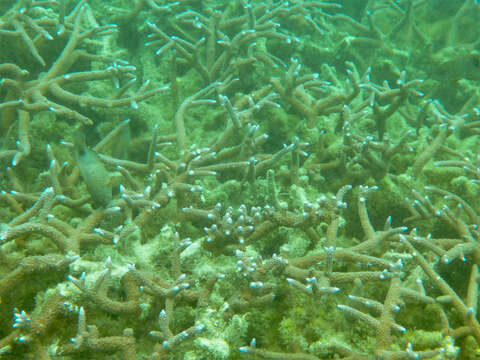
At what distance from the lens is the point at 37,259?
6.82ft

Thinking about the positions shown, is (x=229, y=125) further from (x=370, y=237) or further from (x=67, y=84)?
(x=67, y=84)

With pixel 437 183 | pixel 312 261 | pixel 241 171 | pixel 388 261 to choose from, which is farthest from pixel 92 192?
pixel 437 183

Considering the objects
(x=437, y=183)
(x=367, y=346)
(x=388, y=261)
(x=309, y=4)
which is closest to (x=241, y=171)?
(x=388, y=261)

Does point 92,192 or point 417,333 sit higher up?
point 92,192

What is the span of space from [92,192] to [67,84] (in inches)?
73.1

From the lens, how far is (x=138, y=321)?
7.02ft

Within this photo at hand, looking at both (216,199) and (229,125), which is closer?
(216,199)

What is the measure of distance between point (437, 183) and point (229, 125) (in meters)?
2.08

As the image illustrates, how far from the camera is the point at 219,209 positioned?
7.83ft

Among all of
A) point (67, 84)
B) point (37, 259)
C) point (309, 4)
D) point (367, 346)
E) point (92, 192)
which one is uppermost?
point (309, 4)

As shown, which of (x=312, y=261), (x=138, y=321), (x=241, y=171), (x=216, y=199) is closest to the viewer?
(x=138, y=321)

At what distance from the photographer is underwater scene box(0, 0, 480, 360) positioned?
2.01 meters

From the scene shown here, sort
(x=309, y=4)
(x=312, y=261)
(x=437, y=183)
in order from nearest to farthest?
(x=312, y=261), (x=437, y=183), (x=309, y=4)

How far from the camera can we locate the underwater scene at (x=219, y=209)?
2010 millimetres
